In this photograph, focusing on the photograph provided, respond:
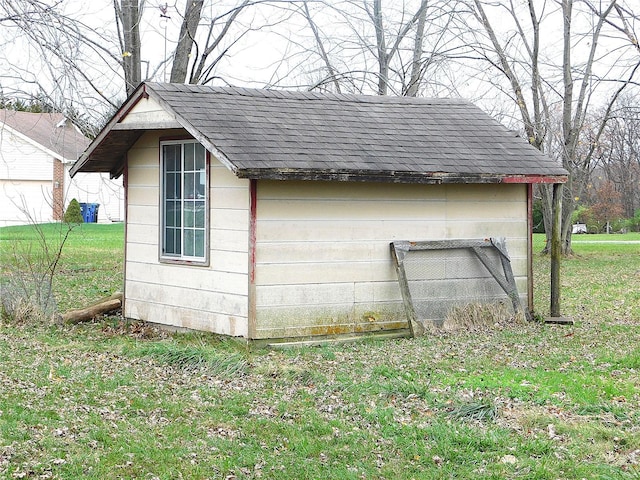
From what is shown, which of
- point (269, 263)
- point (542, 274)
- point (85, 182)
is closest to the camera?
point (269, 263)

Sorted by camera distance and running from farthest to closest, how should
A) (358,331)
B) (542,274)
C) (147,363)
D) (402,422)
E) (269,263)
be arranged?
(542,274)
(358,331)
(269,263)
(147,363)
(402,422)

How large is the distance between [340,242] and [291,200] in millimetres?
940

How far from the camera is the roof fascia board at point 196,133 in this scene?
426 inches

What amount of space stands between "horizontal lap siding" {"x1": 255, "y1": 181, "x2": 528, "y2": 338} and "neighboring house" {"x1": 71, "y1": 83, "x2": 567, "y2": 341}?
0.6 inches

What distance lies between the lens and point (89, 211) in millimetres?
44531

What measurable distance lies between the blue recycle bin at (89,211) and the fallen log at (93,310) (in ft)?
101

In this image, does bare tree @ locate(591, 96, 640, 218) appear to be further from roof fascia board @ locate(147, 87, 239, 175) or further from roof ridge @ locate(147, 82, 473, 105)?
roof fascia board @ locate(147, 87, 239, 175)

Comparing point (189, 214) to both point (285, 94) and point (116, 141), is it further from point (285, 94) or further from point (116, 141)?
point (285, 94)

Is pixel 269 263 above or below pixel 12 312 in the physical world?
above

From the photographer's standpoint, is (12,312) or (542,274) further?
(542,274)

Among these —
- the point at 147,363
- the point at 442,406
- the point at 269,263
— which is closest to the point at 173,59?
the point at 269,263

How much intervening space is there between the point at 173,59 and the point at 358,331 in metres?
8.93

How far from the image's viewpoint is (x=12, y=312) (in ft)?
43.4

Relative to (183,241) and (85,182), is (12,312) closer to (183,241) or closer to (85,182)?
(183,241)
